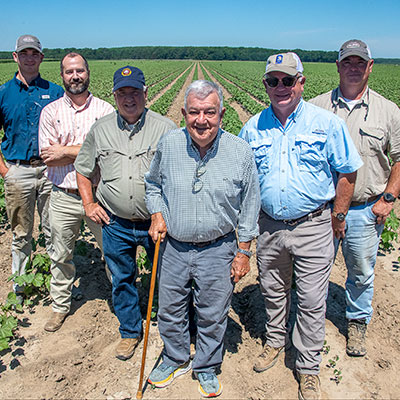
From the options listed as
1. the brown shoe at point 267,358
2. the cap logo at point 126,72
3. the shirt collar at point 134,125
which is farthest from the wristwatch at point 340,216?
the cap logo at point 126,72

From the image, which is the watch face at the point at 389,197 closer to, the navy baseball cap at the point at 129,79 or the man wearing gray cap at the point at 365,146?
the man wearing gray cap at the point at 365,146

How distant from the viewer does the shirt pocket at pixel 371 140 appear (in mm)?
3271

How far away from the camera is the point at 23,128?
413 cm

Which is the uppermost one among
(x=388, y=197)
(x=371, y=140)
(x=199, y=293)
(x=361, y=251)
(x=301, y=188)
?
(x=371, y=140)

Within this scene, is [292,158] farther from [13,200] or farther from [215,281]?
[13,200]

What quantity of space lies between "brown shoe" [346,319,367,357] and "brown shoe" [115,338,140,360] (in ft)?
6.66

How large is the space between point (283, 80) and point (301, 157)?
1.92ft

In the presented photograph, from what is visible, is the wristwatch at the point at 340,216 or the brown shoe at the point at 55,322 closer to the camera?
the wristwatch at the point at 340,216

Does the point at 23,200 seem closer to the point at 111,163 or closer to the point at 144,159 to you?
the point at 111,163

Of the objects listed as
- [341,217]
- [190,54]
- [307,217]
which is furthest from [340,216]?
[190,54]

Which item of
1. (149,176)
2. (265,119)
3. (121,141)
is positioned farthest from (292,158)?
(121,141)

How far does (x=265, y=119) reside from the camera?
3.16 metres

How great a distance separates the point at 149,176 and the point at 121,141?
0.45 metres

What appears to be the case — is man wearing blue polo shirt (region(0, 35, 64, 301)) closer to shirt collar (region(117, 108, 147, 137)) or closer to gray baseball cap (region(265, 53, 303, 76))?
shirt collar (region(117, 108, 147, 137))
